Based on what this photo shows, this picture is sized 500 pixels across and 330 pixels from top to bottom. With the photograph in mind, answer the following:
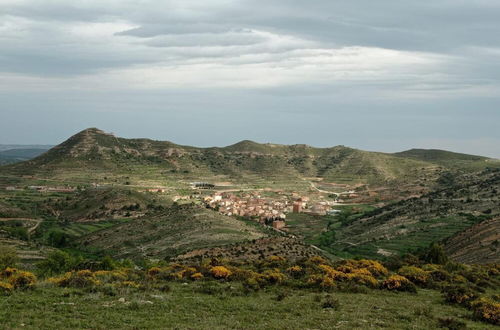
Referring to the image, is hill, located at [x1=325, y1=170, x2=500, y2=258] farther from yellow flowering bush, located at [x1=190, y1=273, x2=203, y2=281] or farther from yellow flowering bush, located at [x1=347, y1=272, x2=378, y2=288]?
yellow flowering bush, located at [x1=190, y1=273, x2=203, y2=281]

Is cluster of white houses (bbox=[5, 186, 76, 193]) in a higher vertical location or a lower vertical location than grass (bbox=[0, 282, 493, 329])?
lower

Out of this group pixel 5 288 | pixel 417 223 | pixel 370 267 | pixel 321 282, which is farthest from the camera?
pixel 417 223

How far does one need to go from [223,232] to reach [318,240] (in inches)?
931

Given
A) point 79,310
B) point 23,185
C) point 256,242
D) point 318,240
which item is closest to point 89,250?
point 256,242

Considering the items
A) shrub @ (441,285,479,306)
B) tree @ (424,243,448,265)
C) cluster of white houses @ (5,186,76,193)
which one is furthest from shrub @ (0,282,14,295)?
cluster of white houses @ (5,186,76,193)

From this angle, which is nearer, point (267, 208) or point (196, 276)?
point (196, 276)

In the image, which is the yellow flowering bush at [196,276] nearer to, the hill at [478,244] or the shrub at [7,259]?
the shrub at [7,259]

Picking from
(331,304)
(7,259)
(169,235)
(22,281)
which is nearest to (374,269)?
(331,304)

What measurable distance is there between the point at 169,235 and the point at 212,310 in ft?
180

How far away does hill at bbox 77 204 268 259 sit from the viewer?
202 ft

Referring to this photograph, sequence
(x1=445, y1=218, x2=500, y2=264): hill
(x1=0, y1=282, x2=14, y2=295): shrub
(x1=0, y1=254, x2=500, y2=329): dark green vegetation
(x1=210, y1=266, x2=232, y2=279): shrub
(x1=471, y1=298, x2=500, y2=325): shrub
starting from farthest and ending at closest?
1. (x1=445, y1=218, x2=500, y2=264): hill
2. (x1=210, y1=266, x2=232, y2=279): shrub
3. (x1=471, y1=298, x2=500, y2=325): shrub
4. (x1=0, y1=282, x2=14, y2=295): shrub
5. (x1=0, y1=254, x2=500, y2=329): dark green vegetation

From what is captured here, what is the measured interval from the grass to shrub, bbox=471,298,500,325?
568 millimetres

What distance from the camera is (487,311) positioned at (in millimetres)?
19188

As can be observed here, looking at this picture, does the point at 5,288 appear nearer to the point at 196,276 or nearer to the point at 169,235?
the point at 196,276
